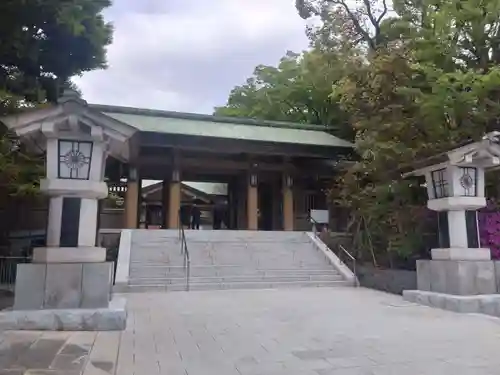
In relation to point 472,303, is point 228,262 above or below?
above

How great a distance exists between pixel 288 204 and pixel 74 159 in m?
13.5

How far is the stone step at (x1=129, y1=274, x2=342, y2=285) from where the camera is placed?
11.4 m

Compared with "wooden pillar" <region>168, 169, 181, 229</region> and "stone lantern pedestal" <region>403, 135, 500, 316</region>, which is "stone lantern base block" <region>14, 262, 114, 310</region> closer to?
"stone lantern pedestal" <region>403, 135, 500, 316</region>

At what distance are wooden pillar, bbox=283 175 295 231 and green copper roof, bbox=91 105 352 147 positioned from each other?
70.7 inches

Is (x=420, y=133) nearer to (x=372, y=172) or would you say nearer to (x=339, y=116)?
(x=372, y=172)

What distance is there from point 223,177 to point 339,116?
6.72 meters

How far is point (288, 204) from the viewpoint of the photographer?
63.5 feet

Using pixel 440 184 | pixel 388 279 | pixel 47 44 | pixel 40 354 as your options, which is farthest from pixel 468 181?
pixel 47 44

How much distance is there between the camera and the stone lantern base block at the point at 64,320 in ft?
19.5

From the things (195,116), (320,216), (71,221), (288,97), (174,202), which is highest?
(288,97)

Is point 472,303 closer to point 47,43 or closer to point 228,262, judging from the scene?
point 228,262

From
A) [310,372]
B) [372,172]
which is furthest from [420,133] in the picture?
[310,372]

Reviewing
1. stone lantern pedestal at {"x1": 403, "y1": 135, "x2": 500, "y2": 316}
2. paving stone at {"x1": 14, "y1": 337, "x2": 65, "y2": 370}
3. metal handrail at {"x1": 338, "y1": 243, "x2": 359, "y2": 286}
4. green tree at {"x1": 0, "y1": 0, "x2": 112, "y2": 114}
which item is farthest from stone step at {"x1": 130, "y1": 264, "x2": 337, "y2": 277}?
paving stone at {"x1": 14, "y1": 337, "x2": 65, "y2": 370}

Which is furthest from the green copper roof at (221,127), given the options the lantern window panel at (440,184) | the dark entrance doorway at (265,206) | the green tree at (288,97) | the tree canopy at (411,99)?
the lantern window panel at (440,184)
